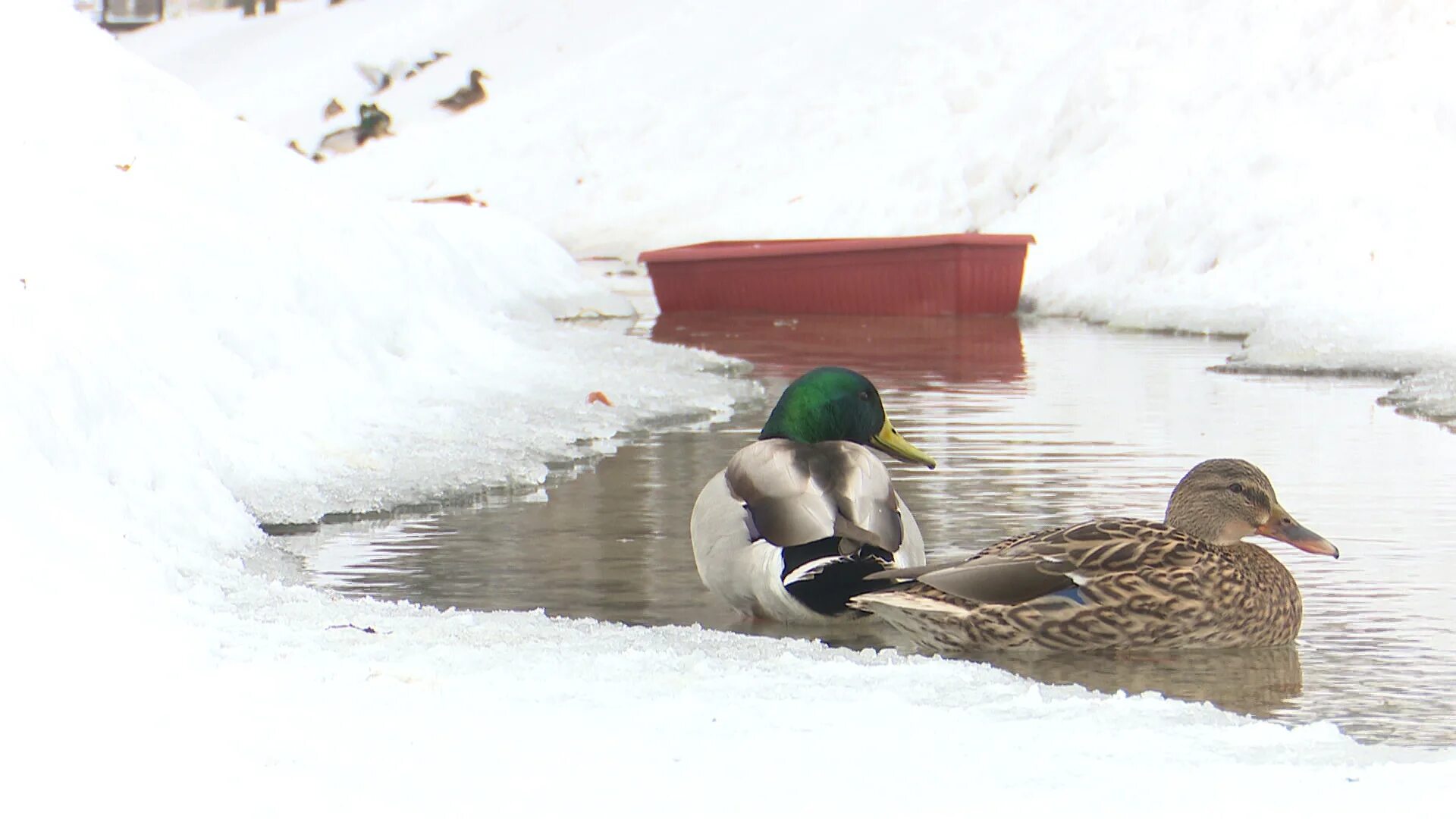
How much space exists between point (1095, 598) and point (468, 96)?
46117 mm

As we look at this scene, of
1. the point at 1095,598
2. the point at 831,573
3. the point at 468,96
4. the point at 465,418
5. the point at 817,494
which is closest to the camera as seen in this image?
the point at 1095,598

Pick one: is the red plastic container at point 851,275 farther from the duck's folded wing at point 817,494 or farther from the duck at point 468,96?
the duck at point 468,96

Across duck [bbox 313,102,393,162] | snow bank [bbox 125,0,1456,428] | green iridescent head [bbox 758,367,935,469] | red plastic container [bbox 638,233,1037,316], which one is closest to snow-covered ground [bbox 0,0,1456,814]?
snow bank [bbox 125,0,1456,428]

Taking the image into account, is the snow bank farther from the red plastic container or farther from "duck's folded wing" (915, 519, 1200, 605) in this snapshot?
"duck's folded wing" (915, 519, 1200, 605)

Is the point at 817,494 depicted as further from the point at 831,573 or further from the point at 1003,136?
the point at 1003,136

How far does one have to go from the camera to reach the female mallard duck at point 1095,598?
5.59 meters

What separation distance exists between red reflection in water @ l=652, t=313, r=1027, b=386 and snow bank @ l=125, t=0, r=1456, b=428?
1.86m

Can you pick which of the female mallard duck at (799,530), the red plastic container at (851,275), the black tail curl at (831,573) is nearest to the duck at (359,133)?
the red plastic container at (851,275)

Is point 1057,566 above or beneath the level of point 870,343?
above

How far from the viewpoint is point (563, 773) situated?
158 inches

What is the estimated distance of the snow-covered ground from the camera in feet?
13.4

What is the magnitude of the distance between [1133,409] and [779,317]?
11.9 m

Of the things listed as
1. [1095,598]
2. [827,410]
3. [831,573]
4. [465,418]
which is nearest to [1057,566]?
[1095,598]

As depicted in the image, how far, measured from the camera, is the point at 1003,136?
30938 mm
